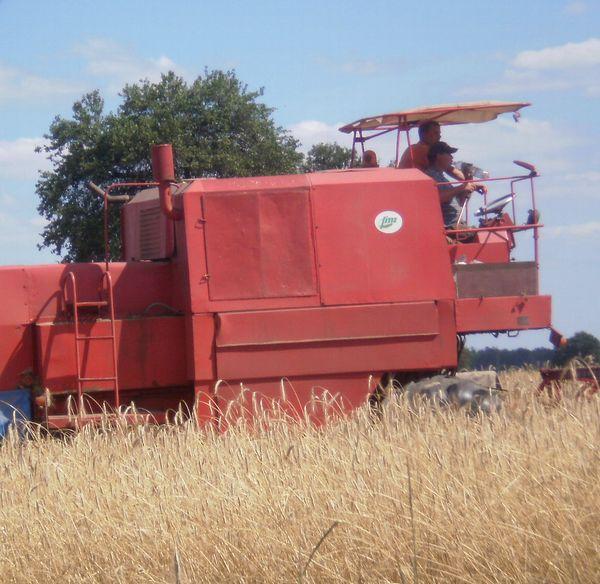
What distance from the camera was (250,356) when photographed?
28.5 feet

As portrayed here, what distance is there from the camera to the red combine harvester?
343 inches

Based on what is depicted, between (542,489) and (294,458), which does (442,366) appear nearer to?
(294,458)

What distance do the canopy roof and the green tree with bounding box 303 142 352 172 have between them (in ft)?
47.5

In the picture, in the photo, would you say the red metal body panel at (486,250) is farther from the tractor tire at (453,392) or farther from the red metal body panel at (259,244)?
the red metal body panel at (259,244)

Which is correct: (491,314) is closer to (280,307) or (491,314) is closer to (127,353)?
Answer: (280,307)

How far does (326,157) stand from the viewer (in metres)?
25.9

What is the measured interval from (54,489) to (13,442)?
1.42 meters

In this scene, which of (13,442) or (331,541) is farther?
(13,442)

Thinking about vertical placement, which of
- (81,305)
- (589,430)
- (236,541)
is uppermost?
(81,305)

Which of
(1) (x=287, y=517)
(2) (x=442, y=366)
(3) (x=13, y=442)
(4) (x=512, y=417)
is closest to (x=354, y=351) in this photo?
(2) (x=442, y=366)

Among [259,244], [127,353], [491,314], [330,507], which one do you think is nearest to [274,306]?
[259,244]

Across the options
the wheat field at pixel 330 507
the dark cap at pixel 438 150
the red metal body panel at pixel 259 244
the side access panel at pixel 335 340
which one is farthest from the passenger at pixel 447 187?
the wheat field at pixel 330 507

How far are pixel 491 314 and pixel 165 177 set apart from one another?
9.60 ft

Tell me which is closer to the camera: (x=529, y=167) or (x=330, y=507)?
(x=330, y=507)
